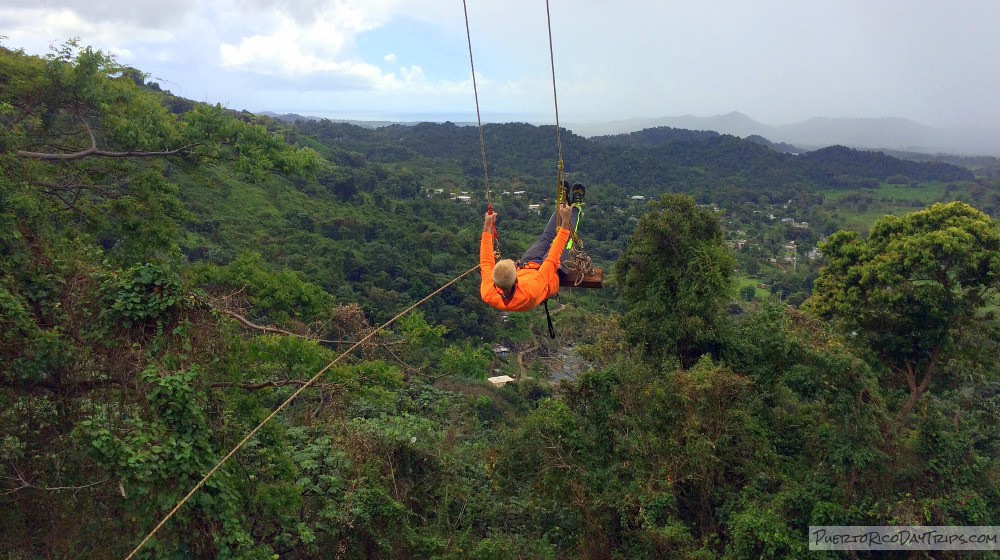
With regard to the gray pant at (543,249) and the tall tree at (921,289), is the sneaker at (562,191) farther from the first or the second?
the tall tree at (921,289)

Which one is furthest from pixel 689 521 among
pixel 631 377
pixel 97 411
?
pixel 97 411

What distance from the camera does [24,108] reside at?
21.5 feet

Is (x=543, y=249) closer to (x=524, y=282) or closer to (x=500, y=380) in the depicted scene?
(x=524, y=282)

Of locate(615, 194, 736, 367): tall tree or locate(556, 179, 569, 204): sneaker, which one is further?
locate(615, 194, 736, 367): tall tree

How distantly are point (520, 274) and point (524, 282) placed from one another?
172 mm

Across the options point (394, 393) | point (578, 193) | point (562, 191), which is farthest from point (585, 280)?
point (394, 393)

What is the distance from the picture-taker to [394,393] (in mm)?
8203

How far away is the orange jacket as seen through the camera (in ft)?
13.9

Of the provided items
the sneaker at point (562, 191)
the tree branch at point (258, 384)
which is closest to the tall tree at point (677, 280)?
the sneaker at point (562, 191)

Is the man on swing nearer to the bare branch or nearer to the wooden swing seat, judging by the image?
the wooden swing seat

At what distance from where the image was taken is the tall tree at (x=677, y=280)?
10211 mm

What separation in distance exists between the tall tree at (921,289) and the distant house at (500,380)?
1230cm

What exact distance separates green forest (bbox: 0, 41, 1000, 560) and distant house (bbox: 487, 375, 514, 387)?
261 inches

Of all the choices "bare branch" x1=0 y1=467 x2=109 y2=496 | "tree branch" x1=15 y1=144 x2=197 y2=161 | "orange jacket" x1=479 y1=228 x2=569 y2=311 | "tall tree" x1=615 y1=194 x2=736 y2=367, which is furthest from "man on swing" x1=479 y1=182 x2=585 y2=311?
"tall tree" x1=615 y1=194 x2=736 y2=367
